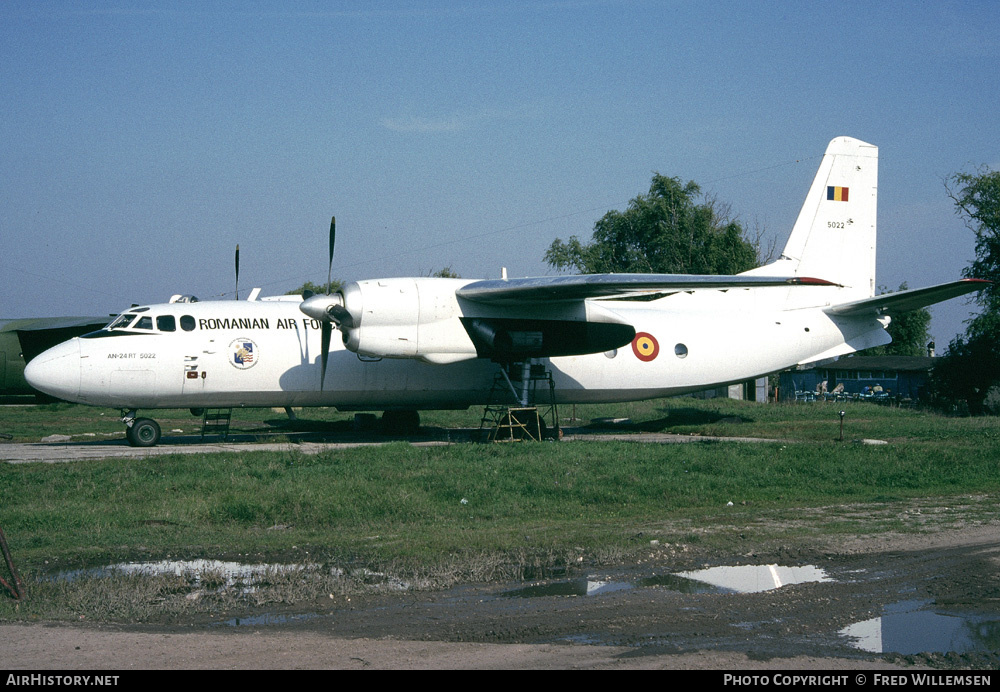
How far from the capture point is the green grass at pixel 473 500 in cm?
994

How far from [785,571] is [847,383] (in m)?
64.3

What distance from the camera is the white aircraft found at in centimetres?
1973

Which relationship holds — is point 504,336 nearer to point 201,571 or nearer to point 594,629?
point 201,571

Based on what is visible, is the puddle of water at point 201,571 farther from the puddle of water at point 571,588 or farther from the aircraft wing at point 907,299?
the aircraft wing at point 907,299

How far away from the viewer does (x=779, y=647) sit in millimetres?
6133

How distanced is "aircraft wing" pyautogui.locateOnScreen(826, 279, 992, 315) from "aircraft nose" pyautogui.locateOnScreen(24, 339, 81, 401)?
19310 mm

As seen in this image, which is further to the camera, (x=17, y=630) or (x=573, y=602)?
(x=573, y=602)

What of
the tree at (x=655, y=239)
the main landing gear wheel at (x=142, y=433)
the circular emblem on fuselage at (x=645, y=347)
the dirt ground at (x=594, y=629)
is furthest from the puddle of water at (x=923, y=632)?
the tree at (x=655, y=239)

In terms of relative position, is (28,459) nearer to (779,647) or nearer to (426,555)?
(426,555)

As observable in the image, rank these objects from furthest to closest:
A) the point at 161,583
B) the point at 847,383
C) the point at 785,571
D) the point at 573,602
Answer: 1. the point at 847,383
2. the point at 785,571
3. the point at 161,583
4. the point at 573,602

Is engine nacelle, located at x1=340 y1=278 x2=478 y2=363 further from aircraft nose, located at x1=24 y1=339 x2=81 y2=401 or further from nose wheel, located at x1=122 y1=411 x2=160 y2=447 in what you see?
aircraft nose, located at x1=24 y1=339 x2=81 y2=401

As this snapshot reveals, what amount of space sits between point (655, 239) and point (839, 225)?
41.9 meters

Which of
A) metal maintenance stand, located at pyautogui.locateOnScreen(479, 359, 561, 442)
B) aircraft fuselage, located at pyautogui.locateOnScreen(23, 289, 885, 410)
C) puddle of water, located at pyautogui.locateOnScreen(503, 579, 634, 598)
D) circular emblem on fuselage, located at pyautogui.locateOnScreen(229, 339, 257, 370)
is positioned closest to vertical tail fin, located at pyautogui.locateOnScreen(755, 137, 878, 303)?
aircraft fuselage, located at pyautogui.locateOnScreen(23, 289, 885, 410)
